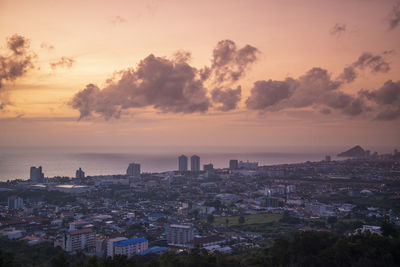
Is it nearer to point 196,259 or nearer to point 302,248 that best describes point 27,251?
point 196,259

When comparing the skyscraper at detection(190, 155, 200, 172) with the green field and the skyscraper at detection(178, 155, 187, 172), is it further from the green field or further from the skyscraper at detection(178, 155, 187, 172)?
the green field

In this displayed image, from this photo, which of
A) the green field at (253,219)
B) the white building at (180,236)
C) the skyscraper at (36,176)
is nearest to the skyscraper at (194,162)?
the skyscraper at (36,176)

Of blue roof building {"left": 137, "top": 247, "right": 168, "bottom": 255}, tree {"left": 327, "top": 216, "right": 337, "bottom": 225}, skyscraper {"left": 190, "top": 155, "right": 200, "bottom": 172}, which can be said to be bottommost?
blue roof building {"left": 137, "top": 247, "right": 168, "bottom": 255}

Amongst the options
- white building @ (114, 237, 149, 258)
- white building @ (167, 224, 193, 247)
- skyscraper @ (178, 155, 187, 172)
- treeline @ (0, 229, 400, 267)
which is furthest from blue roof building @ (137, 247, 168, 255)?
skyscraper @ (178, 155, 187, 172)

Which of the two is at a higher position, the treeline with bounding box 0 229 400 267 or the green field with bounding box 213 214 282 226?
the treeline with bounding box 0 229 400 267

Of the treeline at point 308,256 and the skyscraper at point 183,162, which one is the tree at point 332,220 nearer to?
the treeline at point 308,256

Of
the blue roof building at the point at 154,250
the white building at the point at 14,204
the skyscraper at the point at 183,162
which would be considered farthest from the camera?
the skyscraper at the point at 183,162

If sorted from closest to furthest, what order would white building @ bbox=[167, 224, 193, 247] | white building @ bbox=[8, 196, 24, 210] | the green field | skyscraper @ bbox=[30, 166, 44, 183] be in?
1. white building @ bbox=[167, 224, 193, 247]
2. the green field
3. white building @ bbox=[8, 196, 24, 210]
4. skyscraper @ bbox=[30, 166, 44, 183]

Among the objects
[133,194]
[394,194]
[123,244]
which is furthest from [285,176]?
[123,244]
